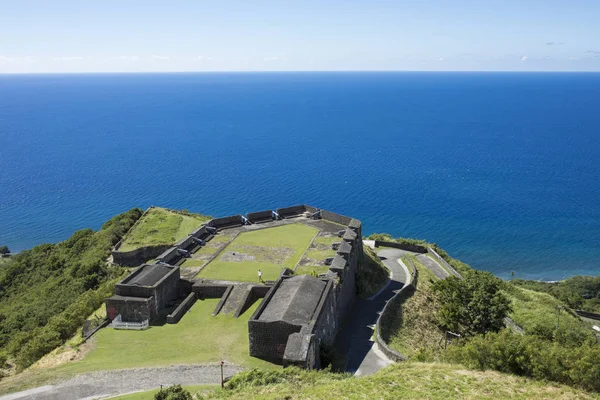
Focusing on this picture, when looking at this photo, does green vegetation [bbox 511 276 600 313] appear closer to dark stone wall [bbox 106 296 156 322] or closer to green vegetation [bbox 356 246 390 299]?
green vegetation [bbox 356 246 390 299]

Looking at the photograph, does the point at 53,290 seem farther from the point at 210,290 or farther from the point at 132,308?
the point at 210,290

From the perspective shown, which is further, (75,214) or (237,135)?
(237,135)

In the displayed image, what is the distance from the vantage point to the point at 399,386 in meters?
21.4

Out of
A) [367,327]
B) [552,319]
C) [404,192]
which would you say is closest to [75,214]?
[404,192]

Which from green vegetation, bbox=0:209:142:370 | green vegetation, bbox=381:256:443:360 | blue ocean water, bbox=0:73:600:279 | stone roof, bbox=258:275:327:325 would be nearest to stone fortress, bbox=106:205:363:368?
stone roof, bbox=258:275:327:325

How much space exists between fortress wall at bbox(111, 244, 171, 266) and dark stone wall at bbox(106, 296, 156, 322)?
1815 centimetres

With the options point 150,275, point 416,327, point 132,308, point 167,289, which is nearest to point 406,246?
point 416,327

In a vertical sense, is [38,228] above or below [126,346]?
below

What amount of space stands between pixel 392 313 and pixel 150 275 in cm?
1756

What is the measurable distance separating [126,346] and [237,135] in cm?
13416

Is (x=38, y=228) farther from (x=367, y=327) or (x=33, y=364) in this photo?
(x=367, y=327)

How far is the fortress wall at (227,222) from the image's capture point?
46.8 meters

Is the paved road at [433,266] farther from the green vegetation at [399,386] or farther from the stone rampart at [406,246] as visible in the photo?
the green vegetation at [399,386]

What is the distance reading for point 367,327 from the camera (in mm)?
34281
